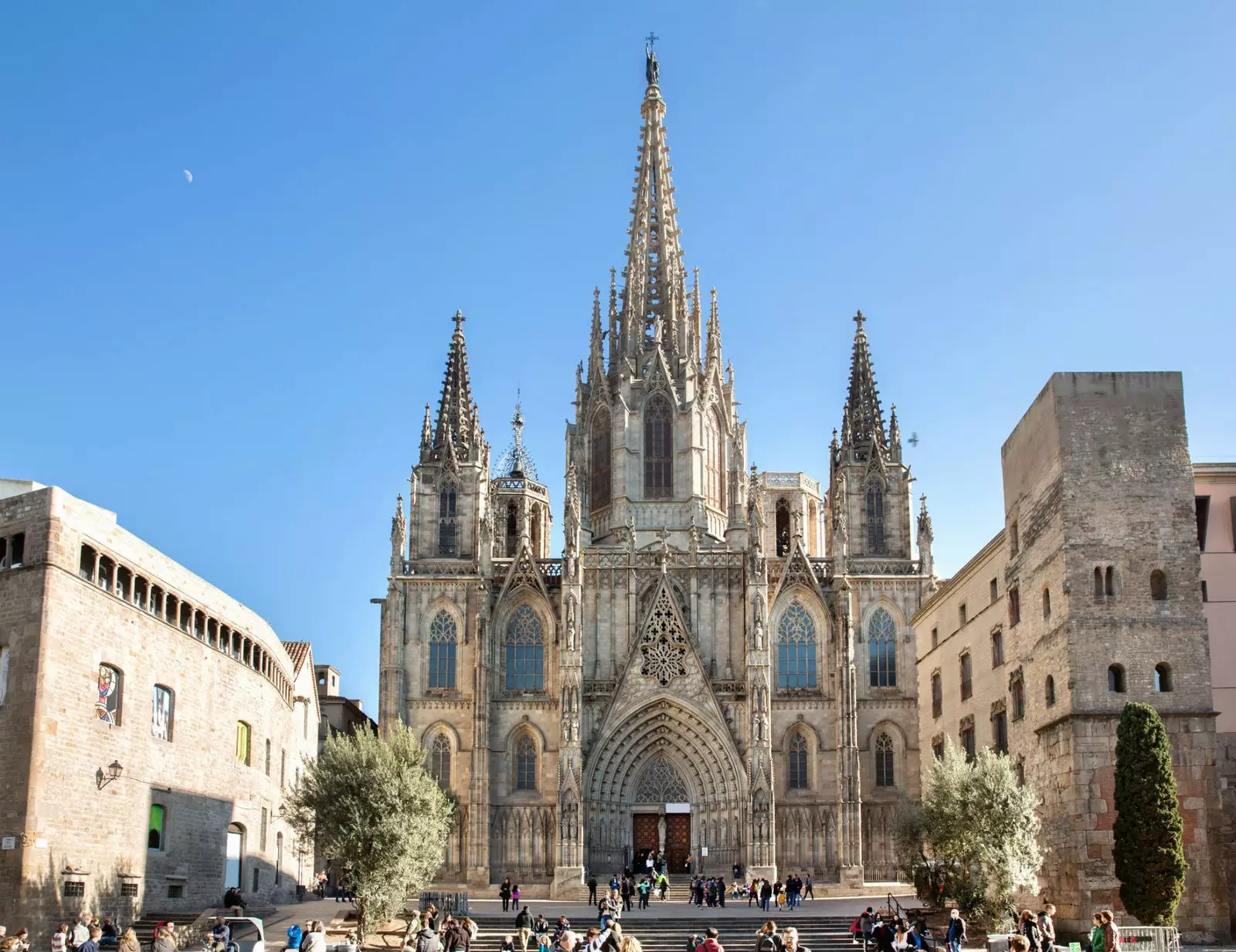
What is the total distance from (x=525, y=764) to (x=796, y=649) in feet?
36.9

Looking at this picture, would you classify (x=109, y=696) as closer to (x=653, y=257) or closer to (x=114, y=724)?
(x=114, y=724)

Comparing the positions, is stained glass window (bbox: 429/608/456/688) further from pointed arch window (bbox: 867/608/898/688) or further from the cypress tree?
the cypress tree

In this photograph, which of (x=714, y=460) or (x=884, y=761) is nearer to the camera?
(x=884, y=761)

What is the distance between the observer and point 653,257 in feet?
219

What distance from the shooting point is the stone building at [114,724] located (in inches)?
1222

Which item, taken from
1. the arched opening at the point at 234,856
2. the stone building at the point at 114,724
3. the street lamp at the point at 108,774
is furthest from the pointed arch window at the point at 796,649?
the street lamp at the point at 108,774

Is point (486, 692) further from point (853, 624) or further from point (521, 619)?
point (853, 624)

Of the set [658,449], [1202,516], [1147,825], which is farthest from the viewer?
[658,449]

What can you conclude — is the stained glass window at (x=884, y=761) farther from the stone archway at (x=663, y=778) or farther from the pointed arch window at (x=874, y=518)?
the pointed arch window at (x=874, y=518)

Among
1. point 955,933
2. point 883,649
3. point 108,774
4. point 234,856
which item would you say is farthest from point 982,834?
point 883,649

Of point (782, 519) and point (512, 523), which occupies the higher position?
point (782, 519)

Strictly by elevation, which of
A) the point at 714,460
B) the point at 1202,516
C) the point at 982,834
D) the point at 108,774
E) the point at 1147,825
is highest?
the point at 714,460

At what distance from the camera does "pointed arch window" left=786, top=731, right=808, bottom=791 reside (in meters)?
55.7

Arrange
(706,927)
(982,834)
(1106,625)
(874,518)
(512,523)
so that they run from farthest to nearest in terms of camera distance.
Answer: (512,523)
(874,518)
(706,927)
(1106,625)
(982,834)
